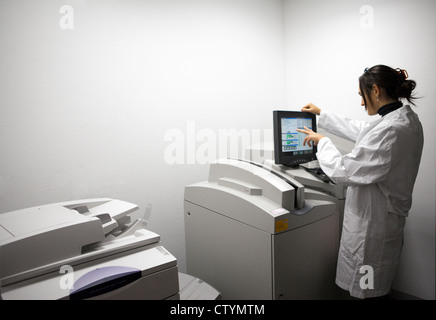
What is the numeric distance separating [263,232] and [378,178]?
558mm

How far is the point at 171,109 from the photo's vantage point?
1.73 meters

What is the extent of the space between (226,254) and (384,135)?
0.92m

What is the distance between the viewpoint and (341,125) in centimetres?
160

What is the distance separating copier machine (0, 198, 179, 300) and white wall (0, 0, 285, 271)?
0.44m

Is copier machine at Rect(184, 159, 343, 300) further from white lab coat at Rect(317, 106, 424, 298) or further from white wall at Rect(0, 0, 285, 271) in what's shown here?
white wall at Rect(0, 0, 285, 271)

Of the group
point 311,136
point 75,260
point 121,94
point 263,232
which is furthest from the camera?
point 121,94

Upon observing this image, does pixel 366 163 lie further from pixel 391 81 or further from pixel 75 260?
pixel 75 260

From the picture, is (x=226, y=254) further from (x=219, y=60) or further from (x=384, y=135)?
(x=219, y=60)

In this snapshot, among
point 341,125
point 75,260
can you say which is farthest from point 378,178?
point 75,260

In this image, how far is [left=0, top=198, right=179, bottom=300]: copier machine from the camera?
0.75 meters

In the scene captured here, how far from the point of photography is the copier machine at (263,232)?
1.18 m

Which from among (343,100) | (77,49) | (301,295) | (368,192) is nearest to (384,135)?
(368,192)

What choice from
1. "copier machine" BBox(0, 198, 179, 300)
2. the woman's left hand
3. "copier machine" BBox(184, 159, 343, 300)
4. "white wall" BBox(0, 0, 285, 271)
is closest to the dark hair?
the woman's left hand

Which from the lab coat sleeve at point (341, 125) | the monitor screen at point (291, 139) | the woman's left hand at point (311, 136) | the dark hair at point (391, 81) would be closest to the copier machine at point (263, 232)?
the monitor screen at point (291, 139)
